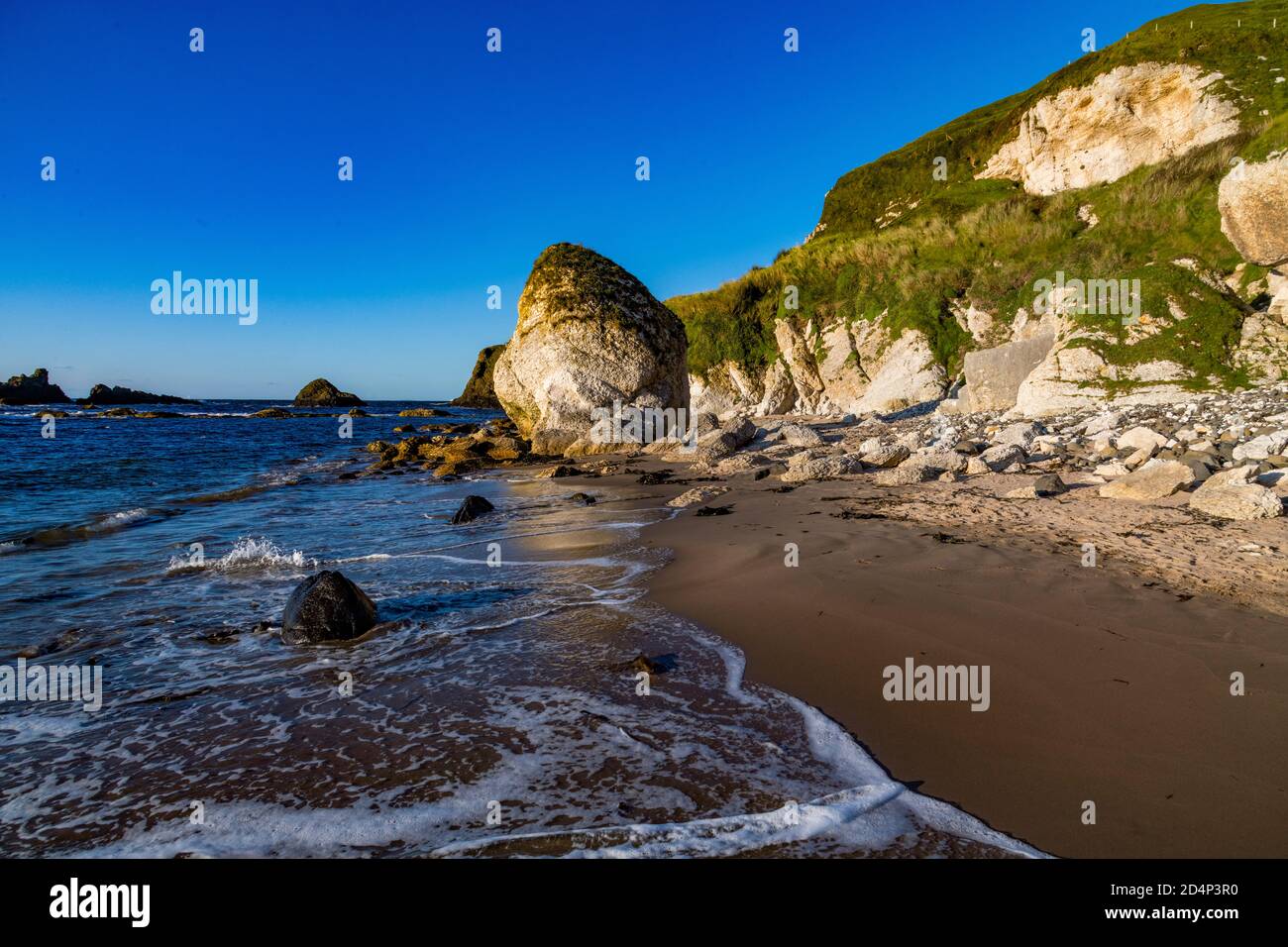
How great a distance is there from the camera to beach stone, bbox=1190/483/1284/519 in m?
6.75

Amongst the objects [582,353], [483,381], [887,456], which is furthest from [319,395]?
[887,456]

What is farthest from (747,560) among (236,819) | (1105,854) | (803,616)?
(236,819)

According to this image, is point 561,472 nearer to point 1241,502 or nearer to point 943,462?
point 943,462

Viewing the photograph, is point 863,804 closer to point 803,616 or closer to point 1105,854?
point 1105,854

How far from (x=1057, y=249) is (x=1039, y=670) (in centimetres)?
2643

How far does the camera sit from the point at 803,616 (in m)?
5.40

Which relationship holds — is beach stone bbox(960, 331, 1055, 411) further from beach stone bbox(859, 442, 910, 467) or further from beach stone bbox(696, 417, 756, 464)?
beach stone bbox(859, 442, 910, 467)

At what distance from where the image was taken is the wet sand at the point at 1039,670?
285 centimetres

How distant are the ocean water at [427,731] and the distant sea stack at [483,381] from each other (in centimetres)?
9167

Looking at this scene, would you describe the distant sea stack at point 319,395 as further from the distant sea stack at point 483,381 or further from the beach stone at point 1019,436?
the beach stone at point 1019,436

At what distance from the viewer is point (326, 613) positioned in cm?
560

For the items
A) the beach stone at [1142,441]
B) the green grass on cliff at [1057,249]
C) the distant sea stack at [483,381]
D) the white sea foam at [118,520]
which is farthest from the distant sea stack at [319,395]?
the beach stone at [1142,441]

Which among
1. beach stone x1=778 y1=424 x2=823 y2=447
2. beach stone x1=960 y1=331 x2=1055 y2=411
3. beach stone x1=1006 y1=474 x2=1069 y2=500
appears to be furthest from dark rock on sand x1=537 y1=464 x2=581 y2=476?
beach stone x1=960 y1=331 x2=1055 y2=411
